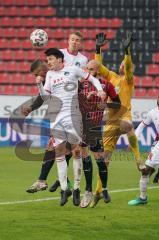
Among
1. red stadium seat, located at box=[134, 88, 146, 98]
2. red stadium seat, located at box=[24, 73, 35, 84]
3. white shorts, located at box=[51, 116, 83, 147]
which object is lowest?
red stadium seat, located at box=[134, 88, 146, 98]

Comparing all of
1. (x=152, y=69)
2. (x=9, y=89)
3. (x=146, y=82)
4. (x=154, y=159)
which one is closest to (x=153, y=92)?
(x=146, y=82)

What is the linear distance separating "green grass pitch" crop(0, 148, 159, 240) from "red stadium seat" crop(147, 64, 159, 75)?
1004 centimetres

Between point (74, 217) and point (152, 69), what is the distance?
14232 mm

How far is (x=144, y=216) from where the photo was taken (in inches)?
334

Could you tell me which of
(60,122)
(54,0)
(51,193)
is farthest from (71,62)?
(54,0)

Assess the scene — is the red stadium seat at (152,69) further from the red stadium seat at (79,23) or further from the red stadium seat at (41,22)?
the red stadium seat at (41,22)

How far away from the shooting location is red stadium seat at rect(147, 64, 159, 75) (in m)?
21.9

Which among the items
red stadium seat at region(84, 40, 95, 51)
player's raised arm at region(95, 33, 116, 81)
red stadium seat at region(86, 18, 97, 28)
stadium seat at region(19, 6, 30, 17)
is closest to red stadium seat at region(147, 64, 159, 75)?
red stadium seat at region(84, 40, 95, 51)

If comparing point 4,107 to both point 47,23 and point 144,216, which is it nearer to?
point 47,23

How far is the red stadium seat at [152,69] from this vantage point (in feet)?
71.8

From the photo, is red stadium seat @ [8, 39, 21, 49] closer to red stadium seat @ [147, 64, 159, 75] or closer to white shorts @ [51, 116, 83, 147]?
red stadium seat @ [147, 64, 159, 75]

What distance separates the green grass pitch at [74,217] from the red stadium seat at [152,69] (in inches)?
395

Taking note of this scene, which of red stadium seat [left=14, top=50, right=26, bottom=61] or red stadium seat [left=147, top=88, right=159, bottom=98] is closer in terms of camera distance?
red stadium seat [left=147, top=88, right=159, bottom=98]

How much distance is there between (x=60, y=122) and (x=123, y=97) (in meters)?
2.34
